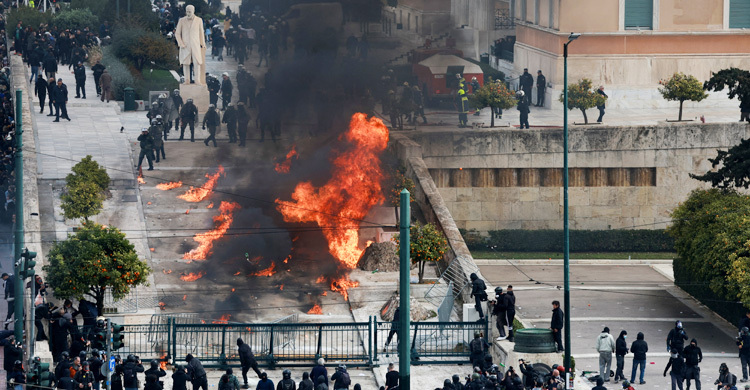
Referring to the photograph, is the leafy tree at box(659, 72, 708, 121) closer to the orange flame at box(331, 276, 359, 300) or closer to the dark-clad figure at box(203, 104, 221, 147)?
the dark-clad figure at box(203, 104, 221, 147)

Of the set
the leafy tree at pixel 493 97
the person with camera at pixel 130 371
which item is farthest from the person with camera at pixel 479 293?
the leafy tree at pixel 493 97

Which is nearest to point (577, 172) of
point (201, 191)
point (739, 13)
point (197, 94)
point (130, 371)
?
point (739, 13)

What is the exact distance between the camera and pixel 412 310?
33.0m

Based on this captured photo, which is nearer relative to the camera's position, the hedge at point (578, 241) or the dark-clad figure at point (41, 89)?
the dark-clad figure at point (41, 89)

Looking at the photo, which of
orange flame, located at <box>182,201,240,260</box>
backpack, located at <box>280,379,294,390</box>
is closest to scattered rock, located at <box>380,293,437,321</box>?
orange flame, located at <box>182,201,240,260</box>

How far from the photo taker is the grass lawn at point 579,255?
46781 mm

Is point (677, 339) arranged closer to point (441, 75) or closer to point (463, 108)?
point (463, 108)

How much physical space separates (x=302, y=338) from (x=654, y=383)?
7.50 meters

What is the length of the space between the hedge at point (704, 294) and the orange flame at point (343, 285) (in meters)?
9.35

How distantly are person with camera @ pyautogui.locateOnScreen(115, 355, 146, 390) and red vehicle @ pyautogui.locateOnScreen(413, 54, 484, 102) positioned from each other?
81.9ft

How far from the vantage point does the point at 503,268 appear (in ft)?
147

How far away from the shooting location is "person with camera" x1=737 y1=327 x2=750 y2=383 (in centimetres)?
3109

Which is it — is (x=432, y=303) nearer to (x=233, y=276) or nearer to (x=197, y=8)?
(x=233, y=276)

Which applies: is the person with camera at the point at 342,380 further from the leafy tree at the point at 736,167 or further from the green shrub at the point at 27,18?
the green shrub at the point at 27,18
